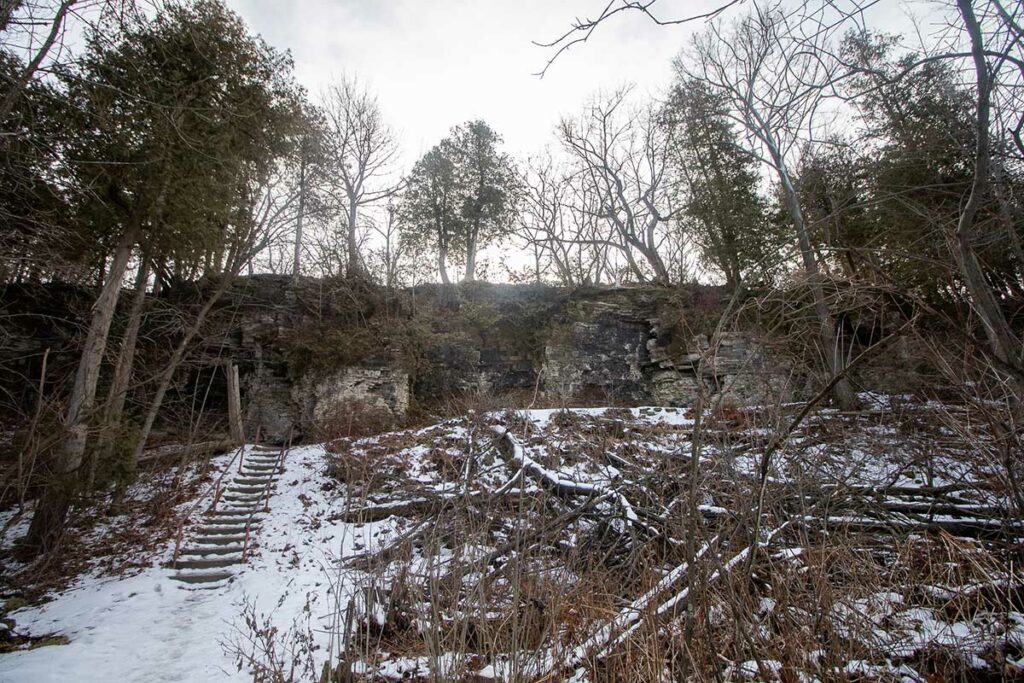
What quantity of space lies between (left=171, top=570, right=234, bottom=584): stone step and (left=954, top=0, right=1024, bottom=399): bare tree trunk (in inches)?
347

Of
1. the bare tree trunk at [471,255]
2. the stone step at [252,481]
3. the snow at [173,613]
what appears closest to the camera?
the snow at [173,613]

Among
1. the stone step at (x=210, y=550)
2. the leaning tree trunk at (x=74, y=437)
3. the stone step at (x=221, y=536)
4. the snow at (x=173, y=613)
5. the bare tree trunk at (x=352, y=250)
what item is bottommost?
→ the snow at (x=173, y=613)

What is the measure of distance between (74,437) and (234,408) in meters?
4.67

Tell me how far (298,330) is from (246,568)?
784cm

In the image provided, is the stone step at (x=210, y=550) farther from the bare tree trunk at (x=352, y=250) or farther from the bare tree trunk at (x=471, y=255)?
the bare tree trunk at (x=471, y=255)

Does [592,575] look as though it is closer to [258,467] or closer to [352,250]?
[258,467]

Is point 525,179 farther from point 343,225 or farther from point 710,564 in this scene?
point 710,564

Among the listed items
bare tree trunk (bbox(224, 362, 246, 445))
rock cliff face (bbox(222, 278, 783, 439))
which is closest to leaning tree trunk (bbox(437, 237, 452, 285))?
rock cliff face (bbox(222, 278, 783, 439))

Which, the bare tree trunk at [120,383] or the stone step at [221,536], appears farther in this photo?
the bare tree trunk at [120,383]

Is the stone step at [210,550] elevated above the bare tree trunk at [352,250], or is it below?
below

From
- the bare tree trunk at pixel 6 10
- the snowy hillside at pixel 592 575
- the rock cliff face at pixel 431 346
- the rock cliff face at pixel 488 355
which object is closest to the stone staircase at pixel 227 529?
the snowy hillside at pixel 592 575

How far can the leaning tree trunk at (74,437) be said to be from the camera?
23.8ft

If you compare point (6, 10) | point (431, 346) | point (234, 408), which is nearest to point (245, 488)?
point (234, 408)

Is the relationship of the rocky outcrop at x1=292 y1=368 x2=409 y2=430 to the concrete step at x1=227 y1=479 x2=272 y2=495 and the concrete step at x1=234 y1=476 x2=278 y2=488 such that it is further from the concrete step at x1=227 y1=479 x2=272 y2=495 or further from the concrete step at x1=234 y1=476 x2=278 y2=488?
the concrete step at x1=227 y1=479 x2=272 y2=495
